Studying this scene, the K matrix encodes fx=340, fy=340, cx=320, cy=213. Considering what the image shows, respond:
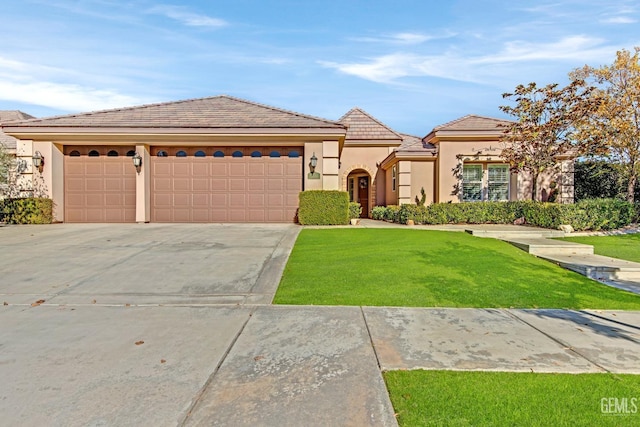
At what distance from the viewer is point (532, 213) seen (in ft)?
44.9

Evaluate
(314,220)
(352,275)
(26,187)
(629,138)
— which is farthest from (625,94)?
(26,187)

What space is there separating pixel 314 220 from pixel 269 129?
4162 millimetres

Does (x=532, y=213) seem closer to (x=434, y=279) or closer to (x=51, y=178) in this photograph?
(x=434, y=279)

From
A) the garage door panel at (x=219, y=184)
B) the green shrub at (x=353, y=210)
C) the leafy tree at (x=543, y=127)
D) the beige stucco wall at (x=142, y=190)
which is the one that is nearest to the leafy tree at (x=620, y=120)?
the leafy tree at (x=543, y=127)

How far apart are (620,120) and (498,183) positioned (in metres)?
5.59

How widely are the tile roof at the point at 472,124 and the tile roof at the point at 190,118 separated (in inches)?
219

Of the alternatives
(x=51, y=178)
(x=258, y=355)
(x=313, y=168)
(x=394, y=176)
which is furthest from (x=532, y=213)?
(x=51, y=178)

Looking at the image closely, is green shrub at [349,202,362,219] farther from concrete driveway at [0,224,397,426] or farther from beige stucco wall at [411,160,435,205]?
concrete driveway at [0,224,397,426]

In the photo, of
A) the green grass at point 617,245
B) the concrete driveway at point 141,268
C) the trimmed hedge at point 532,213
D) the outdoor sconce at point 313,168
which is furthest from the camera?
the outdoor sconce at point 313,168

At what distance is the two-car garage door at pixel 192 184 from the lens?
14.0 m

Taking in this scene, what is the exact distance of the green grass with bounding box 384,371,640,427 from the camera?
216 cm

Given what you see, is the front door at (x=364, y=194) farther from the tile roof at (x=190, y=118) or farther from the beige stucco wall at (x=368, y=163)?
the tile roof at (x=190, y=118)

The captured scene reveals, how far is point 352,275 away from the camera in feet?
19.7

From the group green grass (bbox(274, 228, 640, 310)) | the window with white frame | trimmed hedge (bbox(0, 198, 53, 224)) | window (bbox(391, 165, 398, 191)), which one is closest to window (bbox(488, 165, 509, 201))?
the window with white frame
